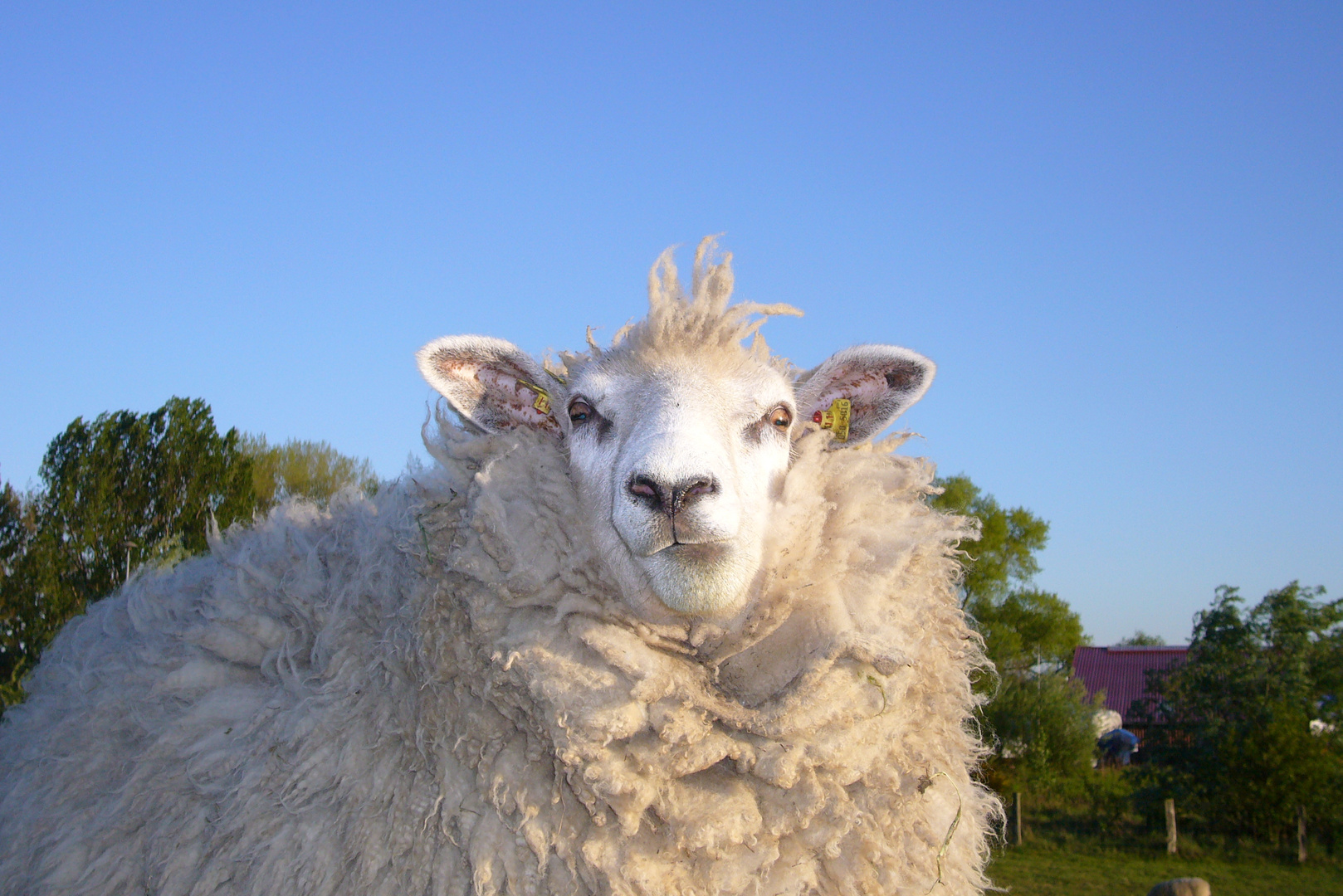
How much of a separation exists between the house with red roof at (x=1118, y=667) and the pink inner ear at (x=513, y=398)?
3836cm

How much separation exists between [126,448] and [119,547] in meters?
1.41

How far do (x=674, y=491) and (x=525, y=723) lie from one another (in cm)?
73

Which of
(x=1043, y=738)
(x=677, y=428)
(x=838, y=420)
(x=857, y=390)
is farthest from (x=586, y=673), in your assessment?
(x=1043, y=738)

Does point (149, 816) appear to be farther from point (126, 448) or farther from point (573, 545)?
point (126, 448)

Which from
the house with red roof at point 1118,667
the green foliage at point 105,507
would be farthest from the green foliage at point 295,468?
the house with red roof at point 1118,667

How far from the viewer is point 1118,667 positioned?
39.0m

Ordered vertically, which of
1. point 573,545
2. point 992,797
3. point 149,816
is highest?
point 573,545

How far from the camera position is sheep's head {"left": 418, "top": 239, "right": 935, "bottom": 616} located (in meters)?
2.19

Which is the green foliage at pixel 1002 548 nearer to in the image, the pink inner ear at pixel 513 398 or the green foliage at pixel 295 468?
the green foliage at pixel 295 468

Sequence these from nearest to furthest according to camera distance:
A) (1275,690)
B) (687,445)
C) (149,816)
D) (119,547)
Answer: (687,445) < (149,816) < (119,547) < (1275,690)

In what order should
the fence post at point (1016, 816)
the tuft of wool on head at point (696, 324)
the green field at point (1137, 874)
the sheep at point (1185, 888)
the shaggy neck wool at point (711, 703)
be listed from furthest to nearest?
the fence post at point (1016, 816) < the green field at point (1137, 874) < the sheep at point (1185, 888) < the tuft of wool on head at point (696, 324) < the shaggy neck wool at point (711, 703)

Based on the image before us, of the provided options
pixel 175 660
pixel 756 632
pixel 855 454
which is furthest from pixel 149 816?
pixel 855 454

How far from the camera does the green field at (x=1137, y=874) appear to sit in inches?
454

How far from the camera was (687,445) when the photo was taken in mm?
2236
